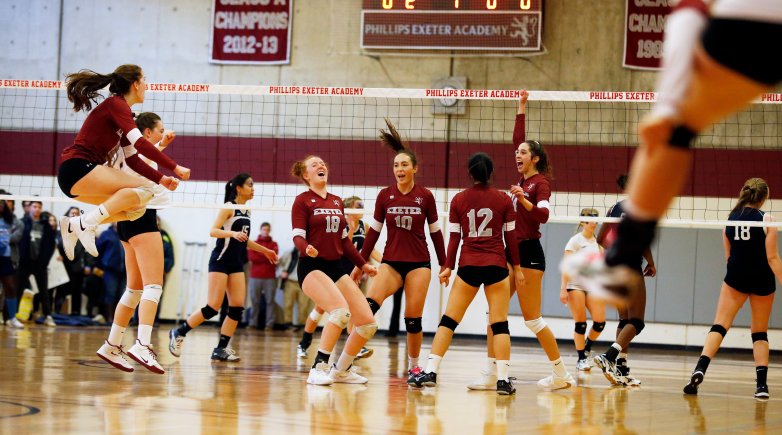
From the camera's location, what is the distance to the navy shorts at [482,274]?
7.55m

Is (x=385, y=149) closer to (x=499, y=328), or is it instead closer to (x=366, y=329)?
(x=366, y=329)

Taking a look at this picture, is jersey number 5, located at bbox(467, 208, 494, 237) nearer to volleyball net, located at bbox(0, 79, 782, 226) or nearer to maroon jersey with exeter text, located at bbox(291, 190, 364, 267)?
maroon jersey with exeter text, located at bbox(291, 190, 364, 267)

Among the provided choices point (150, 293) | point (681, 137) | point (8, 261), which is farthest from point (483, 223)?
point (8, 261)

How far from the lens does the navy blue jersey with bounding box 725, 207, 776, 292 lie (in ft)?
26.1

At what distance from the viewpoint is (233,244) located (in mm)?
9977

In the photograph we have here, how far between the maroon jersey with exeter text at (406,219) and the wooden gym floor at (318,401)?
1.14m

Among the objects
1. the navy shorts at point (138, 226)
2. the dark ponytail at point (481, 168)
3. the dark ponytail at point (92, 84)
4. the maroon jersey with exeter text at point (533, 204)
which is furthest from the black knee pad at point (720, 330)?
the dark ponytail at point (92, 84)

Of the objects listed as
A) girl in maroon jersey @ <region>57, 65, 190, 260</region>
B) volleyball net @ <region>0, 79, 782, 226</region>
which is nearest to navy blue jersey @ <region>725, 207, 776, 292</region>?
girl in maroon jersey @ <region>57, 65, 190, 260</region>

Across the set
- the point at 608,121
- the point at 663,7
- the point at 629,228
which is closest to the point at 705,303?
the point at 608,121

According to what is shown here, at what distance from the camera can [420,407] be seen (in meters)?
6.48

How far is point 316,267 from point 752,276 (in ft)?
12.0

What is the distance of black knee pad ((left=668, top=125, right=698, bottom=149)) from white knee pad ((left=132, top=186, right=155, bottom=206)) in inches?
195

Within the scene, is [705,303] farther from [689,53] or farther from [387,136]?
[689,53]

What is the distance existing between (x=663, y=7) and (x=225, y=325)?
32.3 ft
